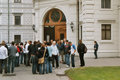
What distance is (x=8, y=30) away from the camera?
42750mm

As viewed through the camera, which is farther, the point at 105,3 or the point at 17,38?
the point at 17,38

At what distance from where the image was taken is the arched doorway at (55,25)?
3231 centimetres

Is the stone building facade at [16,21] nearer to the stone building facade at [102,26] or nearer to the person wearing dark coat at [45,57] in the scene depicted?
the stone building facade at [102,26]

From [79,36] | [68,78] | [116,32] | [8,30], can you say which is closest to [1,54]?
[68,78]

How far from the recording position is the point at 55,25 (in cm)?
3300

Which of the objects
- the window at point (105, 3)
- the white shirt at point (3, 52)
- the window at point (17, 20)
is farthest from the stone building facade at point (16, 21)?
the white shirt at point (3, 52)

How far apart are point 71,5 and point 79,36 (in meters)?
3.75

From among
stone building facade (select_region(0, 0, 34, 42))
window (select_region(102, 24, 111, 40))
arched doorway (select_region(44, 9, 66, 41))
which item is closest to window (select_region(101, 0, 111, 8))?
window (select_region(102, 24, 111, 40))

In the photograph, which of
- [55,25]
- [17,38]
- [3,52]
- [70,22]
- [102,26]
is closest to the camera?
[3,52]

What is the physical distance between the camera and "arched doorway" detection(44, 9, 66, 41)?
32312 millimetres

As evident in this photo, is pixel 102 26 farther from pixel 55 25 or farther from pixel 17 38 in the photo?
pixel 17 38

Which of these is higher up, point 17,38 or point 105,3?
point 105,3

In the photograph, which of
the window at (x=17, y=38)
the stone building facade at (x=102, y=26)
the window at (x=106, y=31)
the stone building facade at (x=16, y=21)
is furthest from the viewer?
the window at (x=17, y=38)

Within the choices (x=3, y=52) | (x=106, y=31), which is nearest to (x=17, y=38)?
(x=106, y=31)
